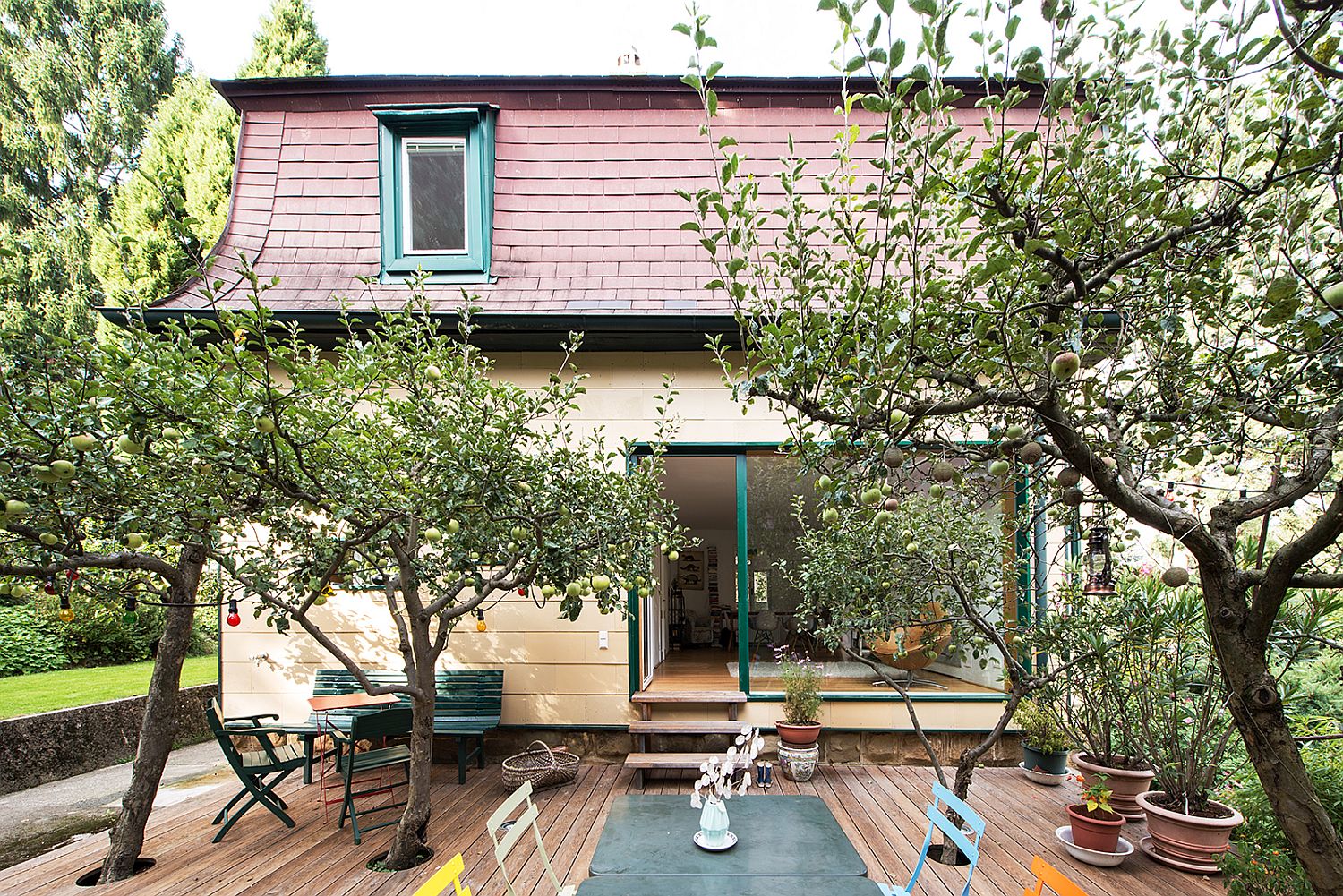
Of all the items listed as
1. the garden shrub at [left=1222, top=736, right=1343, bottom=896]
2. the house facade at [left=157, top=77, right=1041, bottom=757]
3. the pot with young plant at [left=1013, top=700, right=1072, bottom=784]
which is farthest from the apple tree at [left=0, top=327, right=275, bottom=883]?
the pot with young plant at [left=1013, top=700, right=1072, bottom=784]

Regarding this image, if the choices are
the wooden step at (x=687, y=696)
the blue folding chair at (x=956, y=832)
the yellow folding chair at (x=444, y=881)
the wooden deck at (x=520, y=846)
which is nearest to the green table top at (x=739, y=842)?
the blue folding chair at (x=956, y=832)

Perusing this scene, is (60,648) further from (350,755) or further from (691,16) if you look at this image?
(691,16)


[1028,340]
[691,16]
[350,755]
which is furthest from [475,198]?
[1028,340]

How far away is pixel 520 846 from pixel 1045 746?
4.31m

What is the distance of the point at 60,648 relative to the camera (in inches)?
389

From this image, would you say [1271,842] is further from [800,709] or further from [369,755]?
[369,755]

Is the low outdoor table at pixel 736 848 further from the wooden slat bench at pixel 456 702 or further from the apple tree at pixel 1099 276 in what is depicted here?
the wooden slat bench at pixel 456 702

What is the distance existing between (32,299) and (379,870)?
1353 centimetres

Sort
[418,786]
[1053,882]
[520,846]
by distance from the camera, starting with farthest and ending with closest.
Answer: [520,846]
[418,786]
[1053,882]

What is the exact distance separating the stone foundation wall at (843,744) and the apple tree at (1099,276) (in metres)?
4.54

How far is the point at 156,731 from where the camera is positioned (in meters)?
4.43

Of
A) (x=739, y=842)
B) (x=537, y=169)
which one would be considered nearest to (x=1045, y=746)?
(x=739, y=842)

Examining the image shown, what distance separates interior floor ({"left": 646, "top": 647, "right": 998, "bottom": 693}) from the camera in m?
6.68

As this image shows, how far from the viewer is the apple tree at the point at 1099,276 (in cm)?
181
